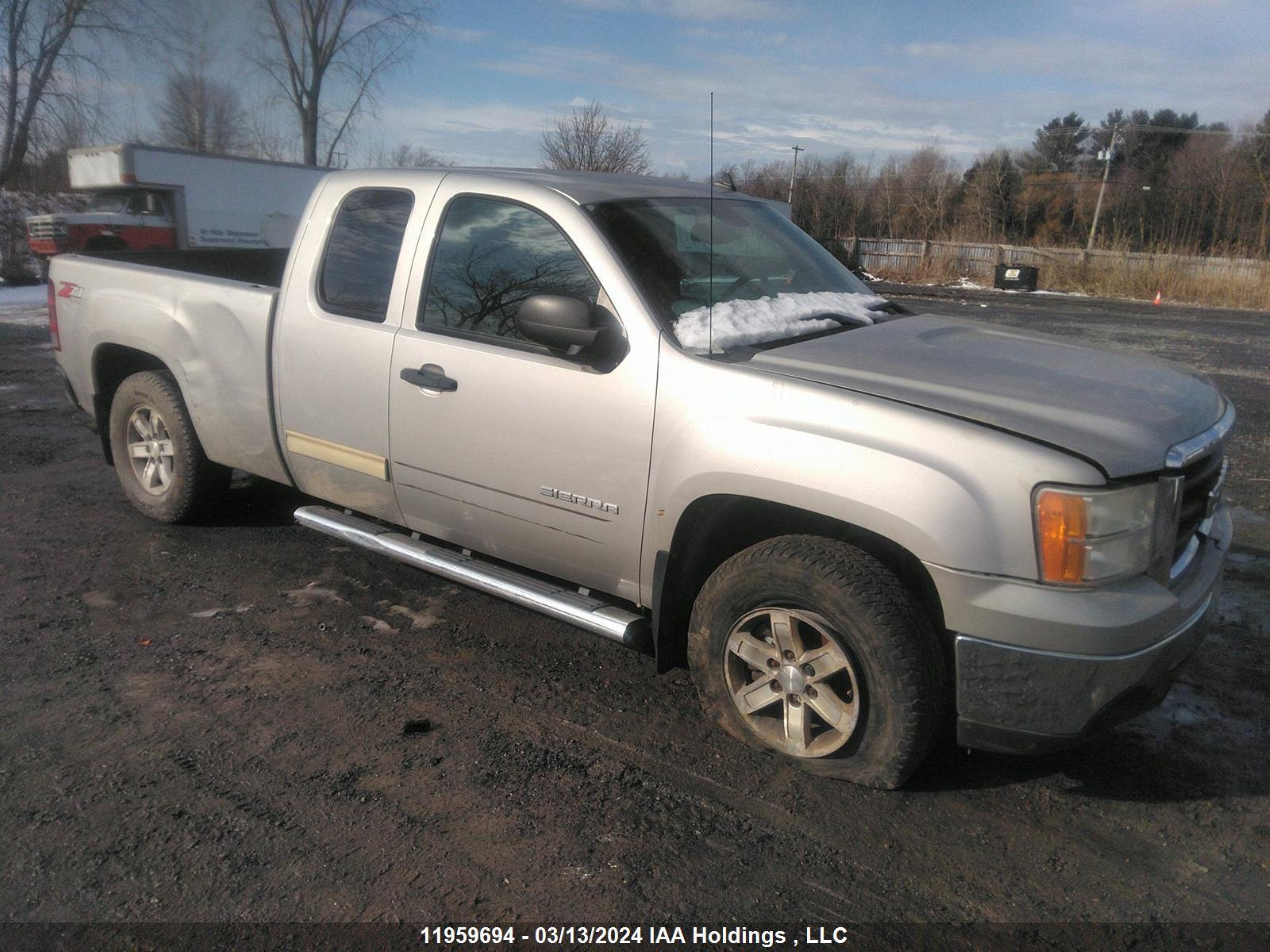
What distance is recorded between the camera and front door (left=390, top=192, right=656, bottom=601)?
11.0 feet

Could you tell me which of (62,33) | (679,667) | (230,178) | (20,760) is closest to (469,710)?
(679,667)

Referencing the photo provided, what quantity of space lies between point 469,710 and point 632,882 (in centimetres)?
113

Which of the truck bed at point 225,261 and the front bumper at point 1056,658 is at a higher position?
the truck bed at point 225,261

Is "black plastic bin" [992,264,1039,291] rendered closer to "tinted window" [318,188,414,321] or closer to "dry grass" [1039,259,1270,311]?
"dry grass" [1039,259,1270,311]

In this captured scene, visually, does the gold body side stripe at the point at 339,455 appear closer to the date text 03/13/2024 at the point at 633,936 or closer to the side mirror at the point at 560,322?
the side mirror at the point at 560,322

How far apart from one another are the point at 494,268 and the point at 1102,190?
5199 centimetres

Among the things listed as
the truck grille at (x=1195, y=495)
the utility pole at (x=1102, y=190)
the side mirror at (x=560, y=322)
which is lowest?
the truck grille at (x=1195, y=495)

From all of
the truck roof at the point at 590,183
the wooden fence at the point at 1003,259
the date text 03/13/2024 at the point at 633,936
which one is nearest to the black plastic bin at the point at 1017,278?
the wooden fence at the point at 1003,259

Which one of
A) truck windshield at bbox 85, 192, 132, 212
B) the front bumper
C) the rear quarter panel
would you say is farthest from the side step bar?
truck windshield at bbox 85, 192, 132, 212

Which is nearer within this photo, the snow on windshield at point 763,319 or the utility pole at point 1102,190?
the snow on windshield at point 763,319

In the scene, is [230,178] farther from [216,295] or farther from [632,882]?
[632,882]

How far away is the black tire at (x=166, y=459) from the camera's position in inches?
199

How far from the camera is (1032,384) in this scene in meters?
3.11

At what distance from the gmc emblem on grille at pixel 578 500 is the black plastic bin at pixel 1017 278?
32119 millimetres
